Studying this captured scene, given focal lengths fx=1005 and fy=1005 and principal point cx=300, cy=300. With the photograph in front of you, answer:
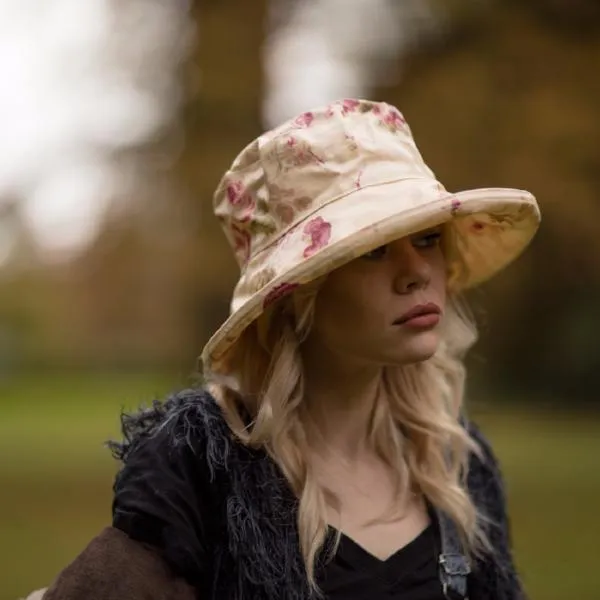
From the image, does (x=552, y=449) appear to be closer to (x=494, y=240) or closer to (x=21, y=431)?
(x=21, y=431)

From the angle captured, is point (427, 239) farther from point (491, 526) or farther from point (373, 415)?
point (491, 526)

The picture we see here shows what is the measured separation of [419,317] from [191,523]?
13.0 inches

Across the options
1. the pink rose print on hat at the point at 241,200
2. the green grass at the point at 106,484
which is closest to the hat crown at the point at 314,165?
the pink rose print on hat at the point at 241,200

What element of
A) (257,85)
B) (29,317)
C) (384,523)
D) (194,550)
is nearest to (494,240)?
(384,523)

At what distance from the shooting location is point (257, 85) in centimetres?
374

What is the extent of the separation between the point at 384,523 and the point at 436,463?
133 mm

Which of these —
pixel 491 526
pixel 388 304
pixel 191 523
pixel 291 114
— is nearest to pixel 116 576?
pixel 191 523

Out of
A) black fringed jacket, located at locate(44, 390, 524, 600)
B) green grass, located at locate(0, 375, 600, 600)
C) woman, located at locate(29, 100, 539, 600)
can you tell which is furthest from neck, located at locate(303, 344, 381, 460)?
green grass, located at locate(0, 375, 600, 600)

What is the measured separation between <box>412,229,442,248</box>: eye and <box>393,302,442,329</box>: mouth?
7 cm

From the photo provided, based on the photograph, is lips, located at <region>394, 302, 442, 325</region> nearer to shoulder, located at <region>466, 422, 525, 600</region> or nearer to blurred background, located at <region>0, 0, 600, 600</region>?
shoulder, located at <region>466, 422, 525, 600</region>

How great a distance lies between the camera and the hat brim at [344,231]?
1019mm

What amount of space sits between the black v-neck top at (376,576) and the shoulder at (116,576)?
0.53 feet

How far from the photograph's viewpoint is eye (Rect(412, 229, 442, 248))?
113 cm

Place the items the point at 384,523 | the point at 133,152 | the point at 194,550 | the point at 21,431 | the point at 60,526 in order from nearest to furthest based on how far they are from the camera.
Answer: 1. the point at 194,550
2. the point at 384,523
3. the point at 60,526
4. the point at 133,152
5. the point at 21,431
